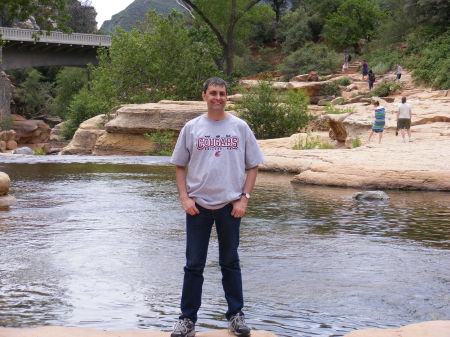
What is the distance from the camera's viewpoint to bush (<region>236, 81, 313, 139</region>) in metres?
27.1

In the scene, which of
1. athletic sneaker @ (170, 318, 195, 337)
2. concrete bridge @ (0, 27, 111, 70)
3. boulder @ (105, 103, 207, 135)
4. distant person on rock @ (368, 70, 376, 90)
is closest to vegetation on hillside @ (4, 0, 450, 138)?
distant person on rock @ (368, 70, 376, 90)

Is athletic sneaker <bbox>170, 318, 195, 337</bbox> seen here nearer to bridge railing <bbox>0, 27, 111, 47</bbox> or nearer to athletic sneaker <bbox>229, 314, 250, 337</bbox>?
athletic sneaker <bbox>229, 314, 250, 337</bbox>

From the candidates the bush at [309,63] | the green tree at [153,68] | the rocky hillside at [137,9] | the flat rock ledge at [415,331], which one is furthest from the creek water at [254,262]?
the rocky hillside at [137,9]

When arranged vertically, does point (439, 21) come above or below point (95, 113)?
above

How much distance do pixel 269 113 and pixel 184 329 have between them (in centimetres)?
2294

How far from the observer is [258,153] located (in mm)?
4840

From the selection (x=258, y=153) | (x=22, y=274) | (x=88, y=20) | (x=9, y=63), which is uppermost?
(x=88, y=20)

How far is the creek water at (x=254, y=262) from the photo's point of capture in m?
5.43

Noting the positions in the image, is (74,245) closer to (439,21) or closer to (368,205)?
(368,205)

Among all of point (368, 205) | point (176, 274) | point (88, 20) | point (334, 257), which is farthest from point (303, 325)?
point (88, 20)

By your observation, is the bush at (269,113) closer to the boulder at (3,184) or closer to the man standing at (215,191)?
the boulder at (3,184)

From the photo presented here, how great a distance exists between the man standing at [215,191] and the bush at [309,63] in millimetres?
42554

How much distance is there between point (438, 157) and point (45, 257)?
395 inches

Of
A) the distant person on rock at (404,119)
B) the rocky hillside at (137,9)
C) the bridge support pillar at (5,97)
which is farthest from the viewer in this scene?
the rocky hillside at (137,9)
